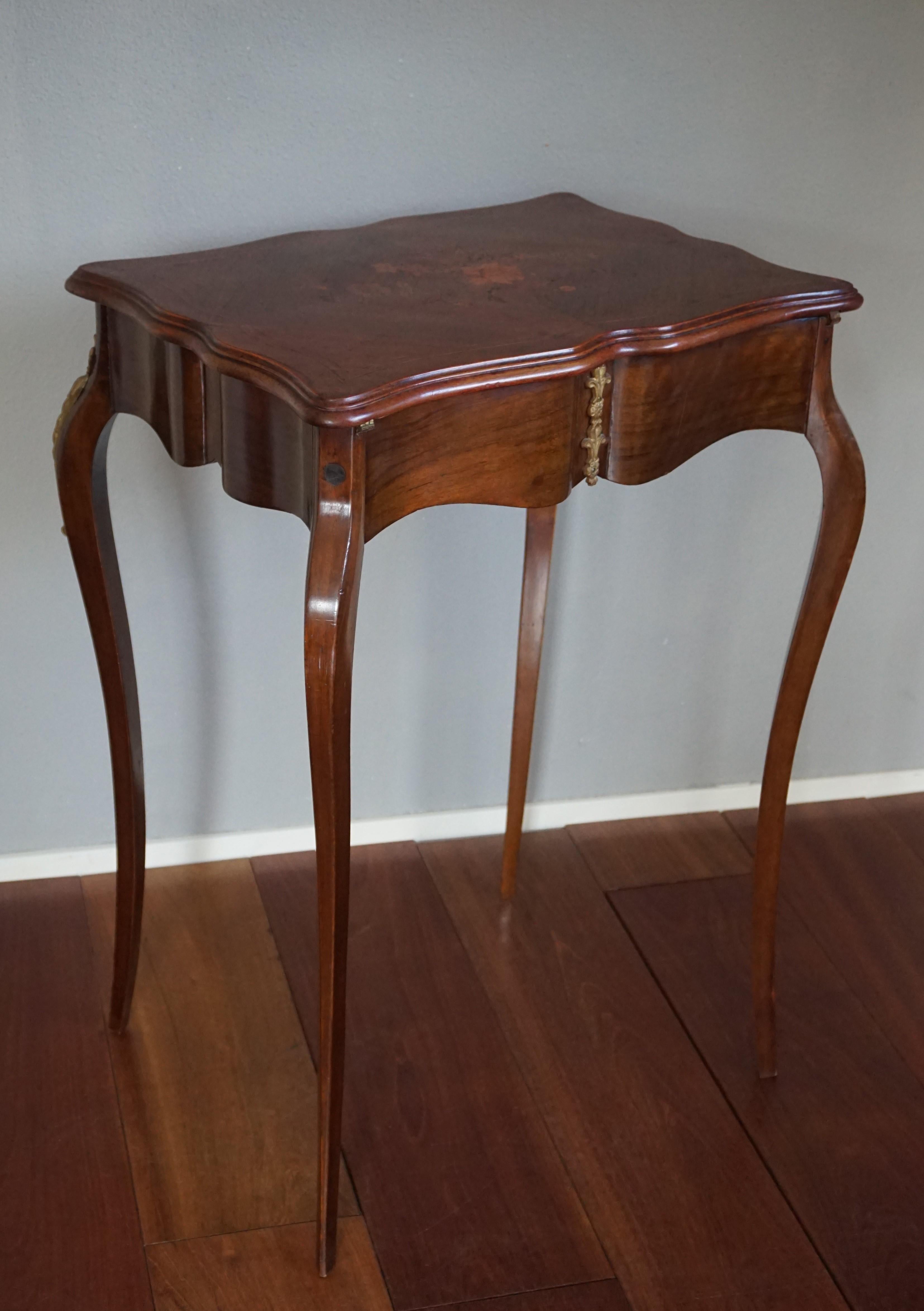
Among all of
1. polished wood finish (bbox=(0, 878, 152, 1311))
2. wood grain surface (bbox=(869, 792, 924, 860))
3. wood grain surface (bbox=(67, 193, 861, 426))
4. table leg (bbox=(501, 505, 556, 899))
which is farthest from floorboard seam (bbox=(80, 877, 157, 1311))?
wood grain surface (bbox=(869, 792, 924, 860))

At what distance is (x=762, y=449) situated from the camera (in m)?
1.68

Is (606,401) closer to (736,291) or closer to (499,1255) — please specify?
(736,291)

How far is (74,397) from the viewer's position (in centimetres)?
118

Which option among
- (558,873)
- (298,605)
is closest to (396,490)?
(298,605)

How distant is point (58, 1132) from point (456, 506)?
2.71ft

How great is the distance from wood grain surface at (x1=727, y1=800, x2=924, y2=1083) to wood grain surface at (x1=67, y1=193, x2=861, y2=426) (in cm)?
86

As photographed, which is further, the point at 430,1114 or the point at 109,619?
the point at 430,1114

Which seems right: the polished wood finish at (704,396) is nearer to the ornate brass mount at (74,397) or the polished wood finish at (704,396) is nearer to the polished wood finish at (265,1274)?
the ornate brass mount at (74,397)

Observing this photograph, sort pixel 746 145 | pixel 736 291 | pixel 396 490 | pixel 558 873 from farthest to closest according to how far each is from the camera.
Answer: pixel 558 873, pixel 746 145, pixel 736 291, pixel 396 490

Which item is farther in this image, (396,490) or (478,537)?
(478,537)

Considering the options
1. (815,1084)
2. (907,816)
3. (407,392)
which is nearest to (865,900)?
(907,816)

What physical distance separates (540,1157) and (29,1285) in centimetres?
49

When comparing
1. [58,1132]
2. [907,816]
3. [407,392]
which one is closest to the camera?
[407,392]

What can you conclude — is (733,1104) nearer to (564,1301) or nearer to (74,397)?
(564,1301)
